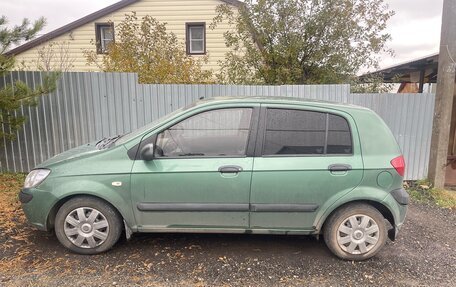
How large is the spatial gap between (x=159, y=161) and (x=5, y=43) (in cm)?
368

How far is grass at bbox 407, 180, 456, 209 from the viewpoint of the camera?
5.12 meters

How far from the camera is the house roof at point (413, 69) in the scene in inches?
316

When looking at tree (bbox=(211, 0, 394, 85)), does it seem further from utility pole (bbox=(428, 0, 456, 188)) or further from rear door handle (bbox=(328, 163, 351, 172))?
rear door handle (bbox=(328, 163, 351, 172))

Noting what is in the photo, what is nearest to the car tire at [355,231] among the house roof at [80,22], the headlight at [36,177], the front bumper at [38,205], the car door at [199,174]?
the car door at [199,174]

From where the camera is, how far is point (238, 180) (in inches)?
118

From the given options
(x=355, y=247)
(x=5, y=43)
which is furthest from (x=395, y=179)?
(x=5, y=43)

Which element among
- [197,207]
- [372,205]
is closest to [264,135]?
[197,207]

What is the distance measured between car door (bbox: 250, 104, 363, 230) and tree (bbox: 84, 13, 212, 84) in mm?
5254

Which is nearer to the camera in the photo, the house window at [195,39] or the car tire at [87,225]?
the car tire at [87,225]

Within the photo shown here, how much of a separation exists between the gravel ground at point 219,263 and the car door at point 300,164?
437 millimetres

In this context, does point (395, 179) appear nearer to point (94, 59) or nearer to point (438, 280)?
point (438, 280)

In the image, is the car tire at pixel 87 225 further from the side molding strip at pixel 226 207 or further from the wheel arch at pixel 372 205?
the wheel arch at pixel 372 205

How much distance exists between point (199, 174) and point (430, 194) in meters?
4.72

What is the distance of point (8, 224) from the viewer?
3.88m
